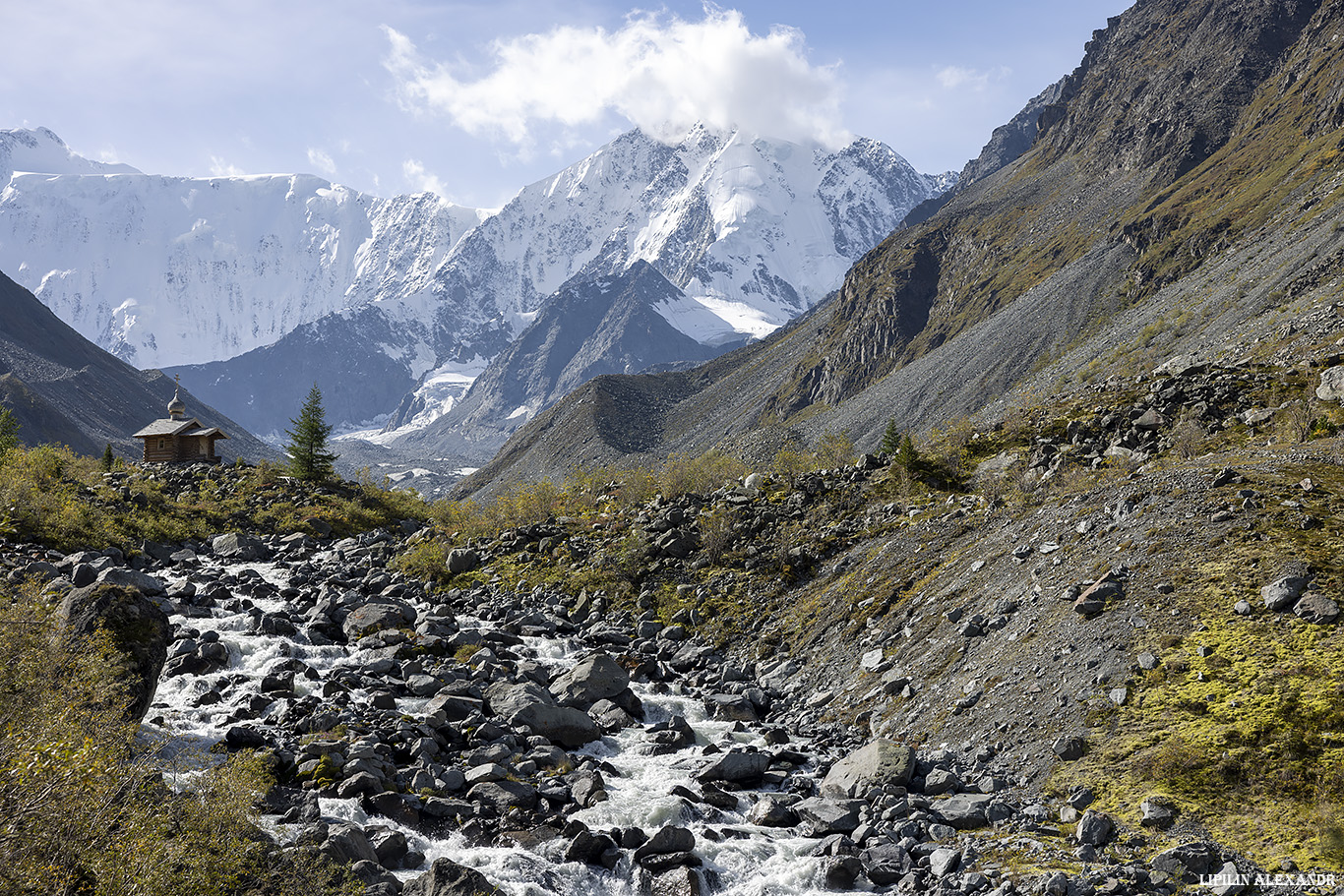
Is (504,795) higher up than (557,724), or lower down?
lower down

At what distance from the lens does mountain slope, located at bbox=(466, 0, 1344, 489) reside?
79562 millimetres

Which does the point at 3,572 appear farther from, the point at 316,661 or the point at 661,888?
the point at 661,888

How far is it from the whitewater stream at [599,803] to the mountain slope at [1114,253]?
41.1m

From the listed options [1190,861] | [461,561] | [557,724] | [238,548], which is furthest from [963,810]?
[238,548]

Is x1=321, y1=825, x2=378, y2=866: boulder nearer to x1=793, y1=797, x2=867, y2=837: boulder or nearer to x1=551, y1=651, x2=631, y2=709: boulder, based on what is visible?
x1=793, y1=797, x2=867, y2=837: boulder

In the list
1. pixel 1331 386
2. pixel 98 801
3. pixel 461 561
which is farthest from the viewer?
pixel 461 561

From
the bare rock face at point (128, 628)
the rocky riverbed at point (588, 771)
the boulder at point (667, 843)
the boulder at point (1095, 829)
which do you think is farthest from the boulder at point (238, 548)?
the boulder at point (1095, 829)

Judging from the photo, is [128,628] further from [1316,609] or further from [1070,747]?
[1316,609]

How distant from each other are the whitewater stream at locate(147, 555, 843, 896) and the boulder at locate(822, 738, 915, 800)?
165 cm

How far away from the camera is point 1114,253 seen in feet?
386

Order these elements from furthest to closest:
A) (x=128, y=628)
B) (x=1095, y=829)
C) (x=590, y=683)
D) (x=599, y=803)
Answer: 1. (x=590, y=683)
2. (x=128, y=628)
3. (x=599, y=803)
4. (x=1095, y=829)

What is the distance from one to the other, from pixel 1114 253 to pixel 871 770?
125389 mm

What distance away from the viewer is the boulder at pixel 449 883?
11617 millimetres

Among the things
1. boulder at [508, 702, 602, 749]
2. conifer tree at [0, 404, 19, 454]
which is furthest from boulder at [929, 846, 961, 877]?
conifer tree at [0, 404, 19, 454]
